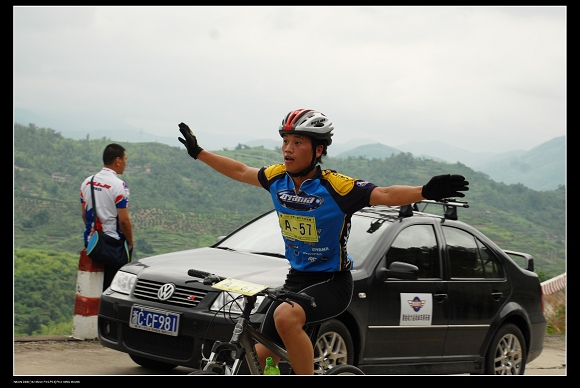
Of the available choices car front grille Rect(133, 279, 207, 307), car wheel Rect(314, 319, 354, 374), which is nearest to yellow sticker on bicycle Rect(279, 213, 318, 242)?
car wheel Rect(314, 319, 354, 374)

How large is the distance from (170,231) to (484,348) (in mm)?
18575

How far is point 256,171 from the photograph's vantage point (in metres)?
5.51

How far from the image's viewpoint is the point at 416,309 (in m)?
7.66

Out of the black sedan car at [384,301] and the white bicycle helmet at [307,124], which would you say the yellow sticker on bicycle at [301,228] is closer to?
the white bicycle helmet at [307,124]

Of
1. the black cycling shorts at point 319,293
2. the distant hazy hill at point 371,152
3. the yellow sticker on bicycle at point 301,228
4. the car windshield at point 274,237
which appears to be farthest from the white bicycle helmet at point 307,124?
the distant hazy hill at point 371,152

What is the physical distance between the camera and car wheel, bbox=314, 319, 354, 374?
668 cm

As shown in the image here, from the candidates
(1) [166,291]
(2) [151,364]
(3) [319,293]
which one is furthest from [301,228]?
(2) [151,364]

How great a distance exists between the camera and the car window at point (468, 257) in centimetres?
829

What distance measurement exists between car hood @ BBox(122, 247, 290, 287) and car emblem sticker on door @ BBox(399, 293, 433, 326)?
3.87ft

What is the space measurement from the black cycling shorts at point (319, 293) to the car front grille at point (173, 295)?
1.61m

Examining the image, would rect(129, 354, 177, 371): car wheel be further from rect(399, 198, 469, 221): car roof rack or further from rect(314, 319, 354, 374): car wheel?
rect(399, 198, 469, 221): car roof rack

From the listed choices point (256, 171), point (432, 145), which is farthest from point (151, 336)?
point (432, 145)

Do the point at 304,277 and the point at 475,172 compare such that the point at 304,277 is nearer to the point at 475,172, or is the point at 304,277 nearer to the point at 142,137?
the point at 142,137

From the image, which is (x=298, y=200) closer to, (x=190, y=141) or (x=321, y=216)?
(x=321, y=216)
